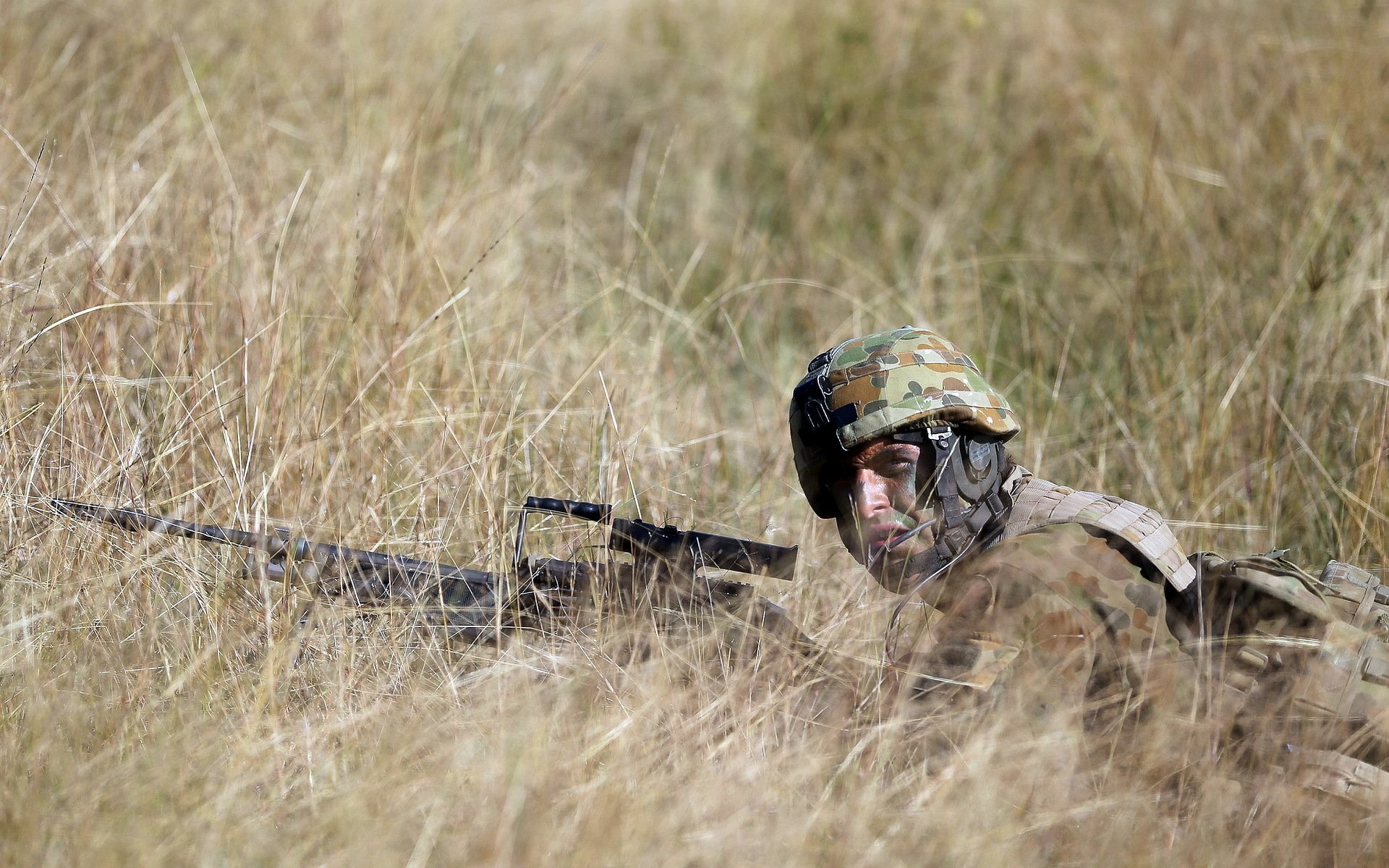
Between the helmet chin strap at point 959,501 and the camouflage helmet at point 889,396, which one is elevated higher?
the camouflage helmet at point 889,396

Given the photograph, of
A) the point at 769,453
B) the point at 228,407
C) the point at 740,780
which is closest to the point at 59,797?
the point at 740,780

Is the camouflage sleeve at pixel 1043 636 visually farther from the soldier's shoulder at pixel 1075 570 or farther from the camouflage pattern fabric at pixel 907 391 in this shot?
the camouflage pattern fabric at pixel 907 391

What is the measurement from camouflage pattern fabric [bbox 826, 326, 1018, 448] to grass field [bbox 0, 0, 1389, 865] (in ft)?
2.32

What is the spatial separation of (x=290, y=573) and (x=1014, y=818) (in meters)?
1.80

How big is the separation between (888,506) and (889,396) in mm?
264

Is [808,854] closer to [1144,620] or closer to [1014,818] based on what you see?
[1014,818]

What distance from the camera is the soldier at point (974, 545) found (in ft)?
8.94

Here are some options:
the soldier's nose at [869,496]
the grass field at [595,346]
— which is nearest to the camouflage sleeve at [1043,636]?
the grass field at [595,346]

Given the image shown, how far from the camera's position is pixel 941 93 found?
761cm

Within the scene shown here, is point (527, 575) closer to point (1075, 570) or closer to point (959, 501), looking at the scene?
point (959, 501)

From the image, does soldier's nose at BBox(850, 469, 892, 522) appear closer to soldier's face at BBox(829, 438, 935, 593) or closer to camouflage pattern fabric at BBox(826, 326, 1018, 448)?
soldier's face at BBox(829, 438, 935, 593)

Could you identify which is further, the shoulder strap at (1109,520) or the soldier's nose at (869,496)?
the soldier's nose at (869,496)

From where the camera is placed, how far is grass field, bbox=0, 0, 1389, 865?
8.70 feet

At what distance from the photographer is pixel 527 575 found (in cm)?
321
